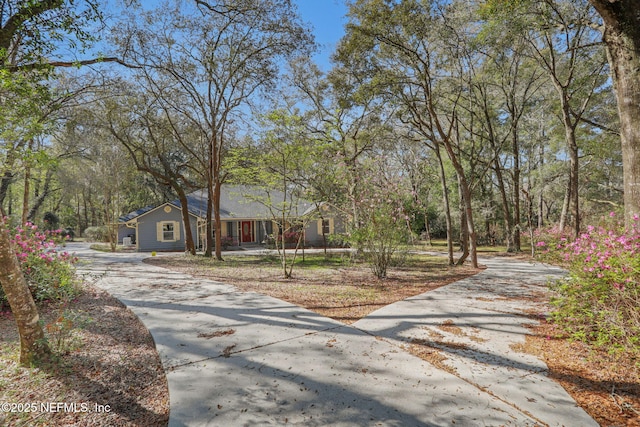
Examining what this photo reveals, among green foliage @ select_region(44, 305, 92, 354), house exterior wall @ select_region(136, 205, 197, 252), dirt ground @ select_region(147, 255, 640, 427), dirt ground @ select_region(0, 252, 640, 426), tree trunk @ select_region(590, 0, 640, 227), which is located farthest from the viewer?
house exterior wall @ select_region(136, 205, 197, 252)

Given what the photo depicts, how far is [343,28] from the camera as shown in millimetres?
9289

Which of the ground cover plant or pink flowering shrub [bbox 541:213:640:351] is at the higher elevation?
pink flowering shrub [bbox 541:213:640:351]

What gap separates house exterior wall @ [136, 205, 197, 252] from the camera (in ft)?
64.3

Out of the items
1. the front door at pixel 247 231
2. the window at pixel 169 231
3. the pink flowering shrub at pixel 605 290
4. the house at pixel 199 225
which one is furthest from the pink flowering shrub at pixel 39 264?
the front door at pixel 247 231

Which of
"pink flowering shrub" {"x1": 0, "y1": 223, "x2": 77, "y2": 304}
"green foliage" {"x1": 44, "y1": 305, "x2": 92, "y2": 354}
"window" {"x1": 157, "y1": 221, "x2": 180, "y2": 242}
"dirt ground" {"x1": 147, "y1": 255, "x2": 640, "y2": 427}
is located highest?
"window" {"x1": 157, "y1": 221, "x2": 180, "y2": 242}

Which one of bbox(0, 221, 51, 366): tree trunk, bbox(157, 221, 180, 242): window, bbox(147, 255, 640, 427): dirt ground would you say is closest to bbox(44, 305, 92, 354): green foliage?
bbox(0, 221, 51, 366): tree trunk

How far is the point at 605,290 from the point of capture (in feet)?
10.9

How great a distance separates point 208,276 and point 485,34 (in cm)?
1040

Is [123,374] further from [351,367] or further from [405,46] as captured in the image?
[405,46]

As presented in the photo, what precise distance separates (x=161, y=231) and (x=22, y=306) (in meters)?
18.4

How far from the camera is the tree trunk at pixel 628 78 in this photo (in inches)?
166

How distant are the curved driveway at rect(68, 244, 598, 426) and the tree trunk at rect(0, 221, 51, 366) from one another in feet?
3.75

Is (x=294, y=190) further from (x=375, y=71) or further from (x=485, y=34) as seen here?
(x=485, y=34)

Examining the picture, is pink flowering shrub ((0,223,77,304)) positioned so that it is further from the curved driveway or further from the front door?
the front door
